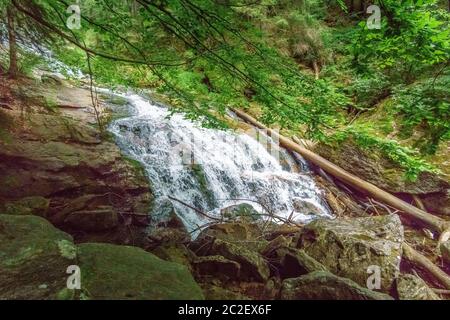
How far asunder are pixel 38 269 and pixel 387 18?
3.69 m

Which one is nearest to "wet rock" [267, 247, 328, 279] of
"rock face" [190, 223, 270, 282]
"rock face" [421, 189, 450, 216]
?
"rock face" [190, 223, 270, 282]

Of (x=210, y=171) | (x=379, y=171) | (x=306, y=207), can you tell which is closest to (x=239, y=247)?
(x=210, y=171)

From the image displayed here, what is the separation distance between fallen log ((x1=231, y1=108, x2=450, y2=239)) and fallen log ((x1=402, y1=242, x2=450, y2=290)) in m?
1.38

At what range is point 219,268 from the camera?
4.31 meters

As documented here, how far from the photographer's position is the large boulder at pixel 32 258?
2.07 m

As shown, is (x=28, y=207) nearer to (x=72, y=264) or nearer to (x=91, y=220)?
(x=91, y=220)

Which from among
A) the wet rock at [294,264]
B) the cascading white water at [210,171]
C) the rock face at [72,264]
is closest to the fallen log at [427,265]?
the cascading white water at [210,171]

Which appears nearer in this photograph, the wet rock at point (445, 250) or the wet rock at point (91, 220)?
the wet rock at point (91, 220)

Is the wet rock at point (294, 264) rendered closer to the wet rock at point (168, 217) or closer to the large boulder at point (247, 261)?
the large boulder at point (247, 261)

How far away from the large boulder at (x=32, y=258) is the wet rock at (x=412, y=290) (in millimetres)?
4519

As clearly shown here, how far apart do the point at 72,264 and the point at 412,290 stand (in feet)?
15.4

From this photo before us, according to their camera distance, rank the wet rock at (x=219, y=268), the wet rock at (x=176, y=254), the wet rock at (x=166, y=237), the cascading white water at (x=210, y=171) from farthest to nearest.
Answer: the cascading white water at (x=210, y=171)
the wet rock at (x=166, y=237)
the wet rock at (x=176, y=254)
the wet rock at (x=219, y=268)

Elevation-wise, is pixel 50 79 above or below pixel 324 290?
above

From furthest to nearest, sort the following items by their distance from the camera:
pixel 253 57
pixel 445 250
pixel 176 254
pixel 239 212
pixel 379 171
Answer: pixel 379 171 → pixel 239 212 → pixel 445 250 → pixel 176 254 → pixel 253 57
